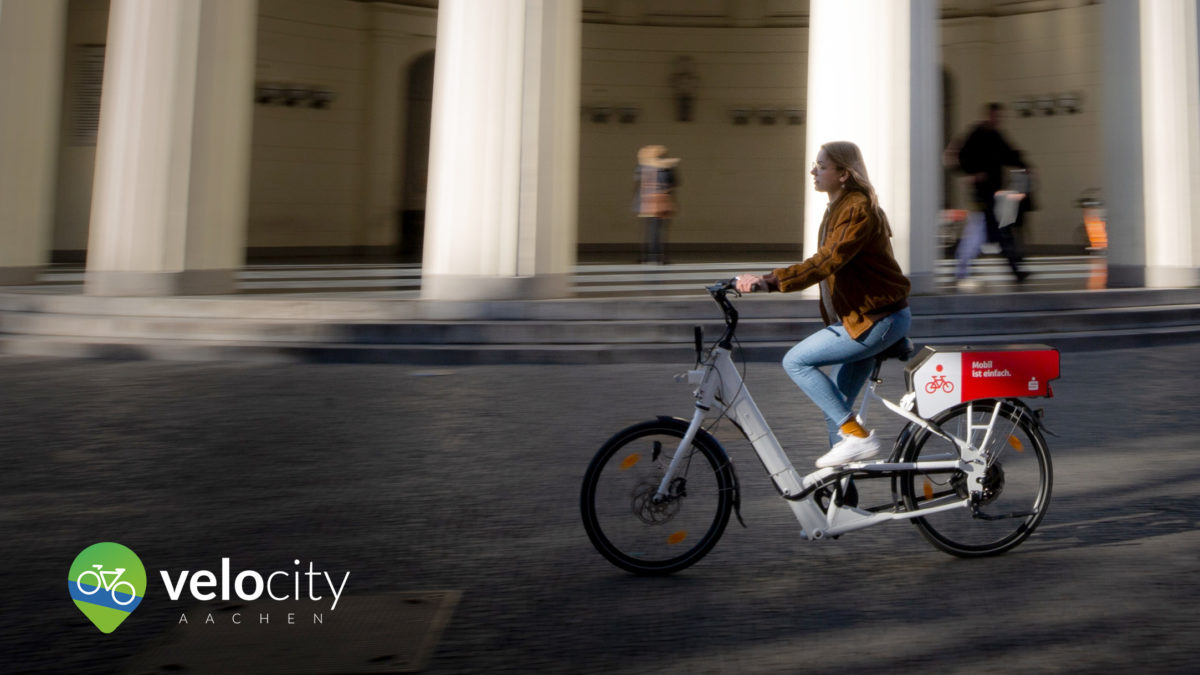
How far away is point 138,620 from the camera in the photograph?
13.5 feet

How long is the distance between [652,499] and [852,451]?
80 centimetres

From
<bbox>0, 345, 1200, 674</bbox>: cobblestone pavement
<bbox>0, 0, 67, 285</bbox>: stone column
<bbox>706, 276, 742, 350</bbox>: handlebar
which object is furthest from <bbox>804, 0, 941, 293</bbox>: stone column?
<bbox>0, 0, 67, 285</bbox>: stone column

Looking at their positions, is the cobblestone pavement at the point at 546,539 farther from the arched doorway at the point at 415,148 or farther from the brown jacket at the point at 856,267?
the arched doorway at the point at 415,148

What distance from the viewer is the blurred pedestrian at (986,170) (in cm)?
1403

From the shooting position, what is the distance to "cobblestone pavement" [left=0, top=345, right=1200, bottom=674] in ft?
12.6

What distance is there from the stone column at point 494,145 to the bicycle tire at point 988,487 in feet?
24.4

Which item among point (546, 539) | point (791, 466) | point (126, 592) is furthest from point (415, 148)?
point (126, 592)

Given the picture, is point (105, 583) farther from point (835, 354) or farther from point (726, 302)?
point (835, 354)

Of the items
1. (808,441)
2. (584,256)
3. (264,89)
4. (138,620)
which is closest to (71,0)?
(264,89)

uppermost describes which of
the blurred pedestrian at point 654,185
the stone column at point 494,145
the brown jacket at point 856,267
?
the blurred pedestrian at point 654,185

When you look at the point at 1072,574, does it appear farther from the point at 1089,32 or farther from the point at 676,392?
the point at 1089,32

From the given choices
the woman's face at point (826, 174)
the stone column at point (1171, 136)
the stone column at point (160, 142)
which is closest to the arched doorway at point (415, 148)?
the stone column at point (160, 142)

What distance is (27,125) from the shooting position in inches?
564

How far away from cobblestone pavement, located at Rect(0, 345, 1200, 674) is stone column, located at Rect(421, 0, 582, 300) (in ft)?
10.4
